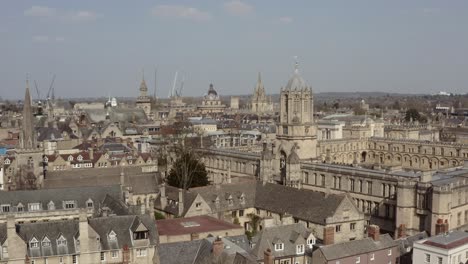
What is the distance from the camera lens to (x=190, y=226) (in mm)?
55688

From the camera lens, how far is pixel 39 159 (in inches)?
2913

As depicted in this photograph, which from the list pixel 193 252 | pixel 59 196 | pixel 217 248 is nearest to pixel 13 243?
pixel 193 252

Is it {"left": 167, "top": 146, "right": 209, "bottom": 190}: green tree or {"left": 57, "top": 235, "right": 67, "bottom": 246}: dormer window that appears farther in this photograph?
{"left": 167, "top": 146, "right": 209, "bottom": 190}: green tree

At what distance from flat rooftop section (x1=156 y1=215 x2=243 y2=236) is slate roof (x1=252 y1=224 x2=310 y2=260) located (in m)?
7.69

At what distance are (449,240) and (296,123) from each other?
42294 mm

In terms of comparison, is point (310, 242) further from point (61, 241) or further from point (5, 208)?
point (5, 208)

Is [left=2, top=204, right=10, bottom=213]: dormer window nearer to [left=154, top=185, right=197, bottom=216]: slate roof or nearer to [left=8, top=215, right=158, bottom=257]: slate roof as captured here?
[left=8, top=215, right=158, bottom=257]: slate roof

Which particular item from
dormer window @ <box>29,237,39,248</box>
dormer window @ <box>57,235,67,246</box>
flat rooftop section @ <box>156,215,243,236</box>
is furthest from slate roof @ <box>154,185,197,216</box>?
dormer window @ <box>29,237,39,248</box>

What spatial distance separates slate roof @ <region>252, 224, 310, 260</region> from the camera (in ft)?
154

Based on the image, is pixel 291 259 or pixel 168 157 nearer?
pixel 291 259

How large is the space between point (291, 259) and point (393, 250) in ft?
29.3

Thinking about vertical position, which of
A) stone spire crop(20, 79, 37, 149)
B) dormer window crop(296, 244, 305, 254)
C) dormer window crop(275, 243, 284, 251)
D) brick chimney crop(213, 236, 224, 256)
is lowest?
dormer window crop(296, 244, 305, 254)

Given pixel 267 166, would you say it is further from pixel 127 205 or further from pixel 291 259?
pixel 291 259

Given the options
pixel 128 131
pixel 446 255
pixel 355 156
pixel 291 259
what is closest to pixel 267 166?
pixel 291 259
